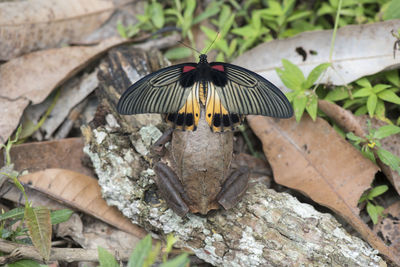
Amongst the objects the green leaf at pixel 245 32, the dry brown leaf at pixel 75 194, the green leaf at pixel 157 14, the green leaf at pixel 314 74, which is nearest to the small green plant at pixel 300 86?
the green leaf at pixel 314 74

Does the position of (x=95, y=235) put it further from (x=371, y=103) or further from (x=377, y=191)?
(x=371, y=103)

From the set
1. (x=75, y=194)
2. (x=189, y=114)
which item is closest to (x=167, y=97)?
(x=189, y=114)

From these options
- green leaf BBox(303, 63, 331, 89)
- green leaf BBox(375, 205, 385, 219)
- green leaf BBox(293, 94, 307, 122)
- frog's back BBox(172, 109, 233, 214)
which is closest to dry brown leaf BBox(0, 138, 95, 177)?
frog's back BBox(172, 109, 233, 214)

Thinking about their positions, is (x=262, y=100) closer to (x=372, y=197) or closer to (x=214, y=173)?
(x=214, y=173)

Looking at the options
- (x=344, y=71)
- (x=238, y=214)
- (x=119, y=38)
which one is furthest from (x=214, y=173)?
(x=119, y=38)

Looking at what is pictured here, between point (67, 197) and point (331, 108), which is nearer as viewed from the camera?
point (67, 197)

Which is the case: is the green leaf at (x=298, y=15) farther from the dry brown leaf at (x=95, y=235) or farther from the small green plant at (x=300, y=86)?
the dry brown leaf at (x=95, y=235)
